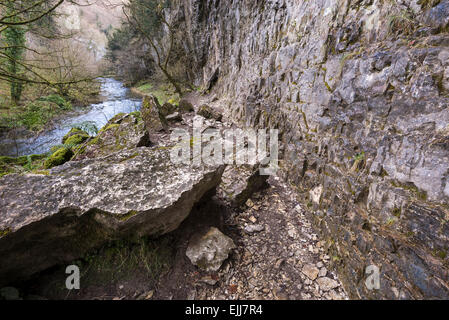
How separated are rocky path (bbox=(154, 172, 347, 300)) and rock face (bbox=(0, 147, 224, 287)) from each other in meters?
0.59

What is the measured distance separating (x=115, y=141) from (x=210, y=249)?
321 cm

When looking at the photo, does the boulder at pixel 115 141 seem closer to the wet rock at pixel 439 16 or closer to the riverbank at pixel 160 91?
the wet rock at pixel 439 16

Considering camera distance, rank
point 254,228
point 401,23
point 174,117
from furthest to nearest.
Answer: point 174,117
point 254,228
point 401,23

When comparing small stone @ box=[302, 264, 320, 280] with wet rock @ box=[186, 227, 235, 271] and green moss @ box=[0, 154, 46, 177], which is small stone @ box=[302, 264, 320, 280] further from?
green moss @ box=[0, 154, 46, 177]

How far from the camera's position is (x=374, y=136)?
76.2 inches

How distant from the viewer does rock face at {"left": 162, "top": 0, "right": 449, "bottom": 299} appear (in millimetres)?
1463

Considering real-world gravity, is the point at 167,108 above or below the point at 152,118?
above

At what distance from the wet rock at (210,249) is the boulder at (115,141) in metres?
2.61

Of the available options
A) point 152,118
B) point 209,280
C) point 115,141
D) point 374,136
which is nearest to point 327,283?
point 209,280

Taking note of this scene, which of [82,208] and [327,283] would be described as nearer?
[82,208]

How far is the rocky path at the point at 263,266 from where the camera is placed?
78.0 inches

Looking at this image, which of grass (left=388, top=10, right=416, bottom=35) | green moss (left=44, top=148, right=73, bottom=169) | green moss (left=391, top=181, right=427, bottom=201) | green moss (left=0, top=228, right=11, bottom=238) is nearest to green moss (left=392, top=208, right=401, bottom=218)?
green moss (left=391, top=181, right=427, bottom=201)

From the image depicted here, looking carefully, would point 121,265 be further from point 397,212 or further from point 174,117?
point 174,117
